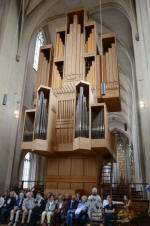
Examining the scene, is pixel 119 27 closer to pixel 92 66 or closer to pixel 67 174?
pixel 92 66

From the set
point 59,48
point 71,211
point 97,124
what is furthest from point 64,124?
point 59,48

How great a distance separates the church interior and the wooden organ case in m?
0.04

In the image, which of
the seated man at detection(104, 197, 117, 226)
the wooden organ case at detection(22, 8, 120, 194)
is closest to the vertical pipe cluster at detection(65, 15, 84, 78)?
the wooden organ case at detection(22, 8, 120, 194)

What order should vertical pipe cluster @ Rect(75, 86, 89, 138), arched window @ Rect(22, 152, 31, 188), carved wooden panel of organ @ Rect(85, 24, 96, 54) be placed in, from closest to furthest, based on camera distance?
vertical pipe cluster @ Rect(75, 86, 89, 138) → carved wooden panel of organ @ Rect(85, 24, 96, 54) → arched window @ Rect(22, 152, 31, 188)

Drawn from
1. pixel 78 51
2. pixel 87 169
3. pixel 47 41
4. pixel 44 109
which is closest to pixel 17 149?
pixel 44 109

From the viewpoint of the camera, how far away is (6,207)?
681cm

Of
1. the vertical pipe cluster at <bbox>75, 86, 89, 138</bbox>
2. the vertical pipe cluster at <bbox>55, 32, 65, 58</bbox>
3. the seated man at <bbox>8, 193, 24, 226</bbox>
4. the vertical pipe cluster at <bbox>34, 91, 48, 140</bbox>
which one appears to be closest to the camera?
the seated man at <bbox>8, 193, 24, 226</bbox>

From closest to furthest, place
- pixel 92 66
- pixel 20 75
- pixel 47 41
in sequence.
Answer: pixel 92 66, pixel 20 75, pixel 47 41

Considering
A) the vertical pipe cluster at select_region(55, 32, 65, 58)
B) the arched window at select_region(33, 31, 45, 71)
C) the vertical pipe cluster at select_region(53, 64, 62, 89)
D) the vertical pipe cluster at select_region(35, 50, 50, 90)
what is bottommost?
the vertical pipe cluster at select_region(53, 64, 62, 89)

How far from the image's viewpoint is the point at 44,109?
28.1 ft

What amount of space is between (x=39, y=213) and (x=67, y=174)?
2.57 meters

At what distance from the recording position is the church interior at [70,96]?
26.6 feet

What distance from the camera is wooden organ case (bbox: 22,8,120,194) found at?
786cm

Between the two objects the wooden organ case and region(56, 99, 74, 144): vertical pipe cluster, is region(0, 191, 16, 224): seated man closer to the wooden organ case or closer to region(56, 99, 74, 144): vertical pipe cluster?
the wooden organ case
